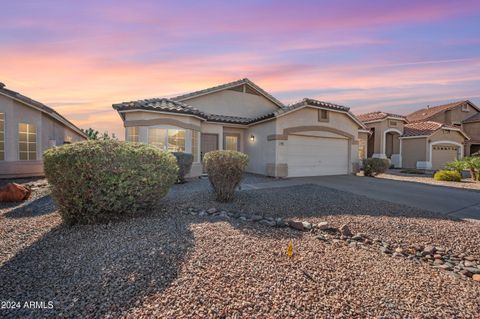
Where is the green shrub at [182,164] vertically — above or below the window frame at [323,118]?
below

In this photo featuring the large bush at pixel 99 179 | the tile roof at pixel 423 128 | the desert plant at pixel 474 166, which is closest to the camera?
the large bush at pixel 99 179

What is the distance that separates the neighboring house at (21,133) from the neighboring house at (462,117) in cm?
4004

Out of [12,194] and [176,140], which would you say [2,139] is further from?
[176,140]

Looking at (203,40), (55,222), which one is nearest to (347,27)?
(203,40)

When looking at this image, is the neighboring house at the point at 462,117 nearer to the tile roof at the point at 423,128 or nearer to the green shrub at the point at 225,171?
the tile roof at the point at 423,128

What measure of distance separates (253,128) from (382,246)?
1150 centimetres

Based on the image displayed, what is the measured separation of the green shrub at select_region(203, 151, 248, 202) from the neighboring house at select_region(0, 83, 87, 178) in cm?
1133

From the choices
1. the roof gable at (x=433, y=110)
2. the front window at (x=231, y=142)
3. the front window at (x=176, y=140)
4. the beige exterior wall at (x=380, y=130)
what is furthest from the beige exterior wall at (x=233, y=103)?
the roof gable at (x=433, y=110)

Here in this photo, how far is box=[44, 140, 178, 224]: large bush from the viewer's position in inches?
184

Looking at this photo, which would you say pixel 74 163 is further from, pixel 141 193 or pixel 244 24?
pixel 244 24

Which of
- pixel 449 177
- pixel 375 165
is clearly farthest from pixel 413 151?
pixel 375 165

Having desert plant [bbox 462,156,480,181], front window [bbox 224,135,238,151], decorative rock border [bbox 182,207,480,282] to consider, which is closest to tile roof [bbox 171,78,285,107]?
front window [bbox 224,135,238,151]

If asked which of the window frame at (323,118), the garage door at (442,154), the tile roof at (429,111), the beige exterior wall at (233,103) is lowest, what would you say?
the garage door at (442,154)

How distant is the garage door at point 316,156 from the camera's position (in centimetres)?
1364
